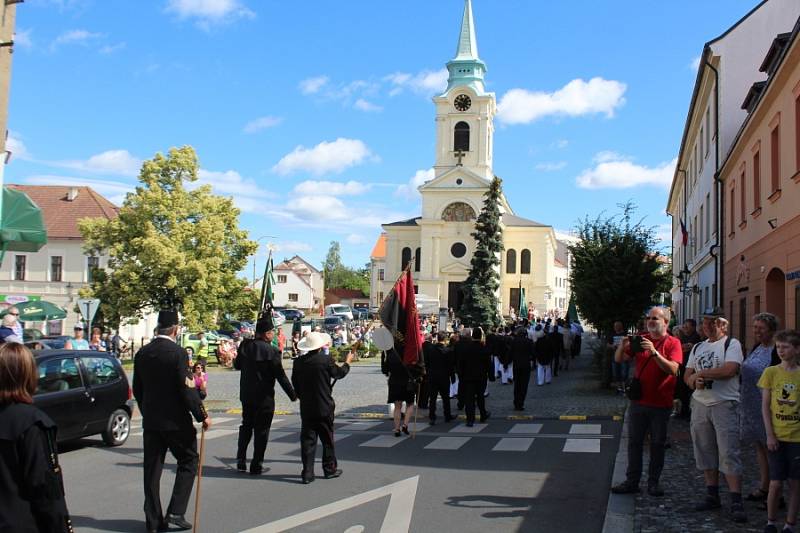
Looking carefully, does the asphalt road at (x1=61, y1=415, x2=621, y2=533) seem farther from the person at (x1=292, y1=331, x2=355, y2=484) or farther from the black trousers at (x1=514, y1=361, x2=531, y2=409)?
the black trousers at (x1=514, y1=361, x2=531, y2=409)

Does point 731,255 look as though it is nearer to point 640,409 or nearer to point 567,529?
point 640,409

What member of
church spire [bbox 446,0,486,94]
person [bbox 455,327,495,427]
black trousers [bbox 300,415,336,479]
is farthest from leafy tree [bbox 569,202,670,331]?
church spire [bbox 446,0,486,94]

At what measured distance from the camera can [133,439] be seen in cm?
1245

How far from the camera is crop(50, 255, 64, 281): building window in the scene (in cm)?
5109

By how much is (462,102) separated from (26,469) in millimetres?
77021

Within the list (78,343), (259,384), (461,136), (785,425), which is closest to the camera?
(785,425)

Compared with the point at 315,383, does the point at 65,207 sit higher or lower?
higher

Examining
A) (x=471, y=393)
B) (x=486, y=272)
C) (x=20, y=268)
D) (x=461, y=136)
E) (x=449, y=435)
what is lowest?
(x=449, y=435)

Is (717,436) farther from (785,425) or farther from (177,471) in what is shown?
(177,471)

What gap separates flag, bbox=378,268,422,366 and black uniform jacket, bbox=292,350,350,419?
4124 mm

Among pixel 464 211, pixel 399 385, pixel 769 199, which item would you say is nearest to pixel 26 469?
pixel 399 385

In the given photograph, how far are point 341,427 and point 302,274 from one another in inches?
4167

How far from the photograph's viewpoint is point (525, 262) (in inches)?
3150

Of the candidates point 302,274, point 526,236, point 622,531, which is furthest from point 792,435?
point 302,274
